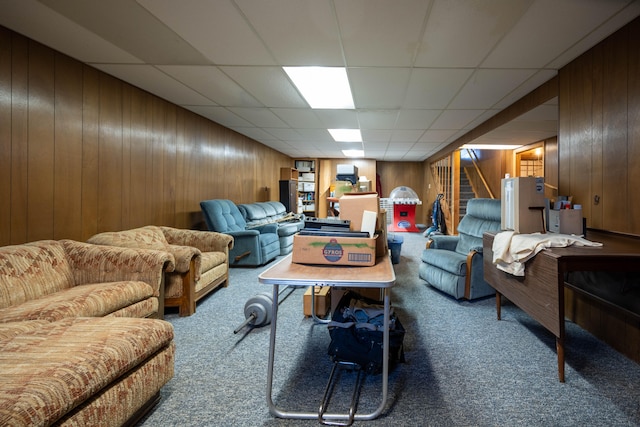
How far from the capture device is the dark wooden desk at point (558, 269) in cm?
164

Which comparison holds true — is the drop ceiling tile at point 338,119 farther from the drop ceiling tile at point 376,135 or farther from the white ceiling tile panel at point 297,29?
the white ceiling tile panel at point 297,29

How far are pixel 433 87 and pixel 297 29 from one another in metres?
1.71

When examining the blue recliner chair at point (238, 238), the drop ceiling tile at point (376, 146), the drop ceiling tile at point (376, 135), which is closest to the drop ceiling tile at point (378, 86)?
the drop ceiling tile at point (376, 135)

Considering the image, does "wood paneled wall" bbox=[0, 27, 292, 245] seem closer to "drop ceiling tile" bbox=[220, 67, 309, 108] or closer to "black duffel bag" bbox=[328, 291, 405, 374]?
"drop ceiling tile" bbox=[220, 67, 309, 108]

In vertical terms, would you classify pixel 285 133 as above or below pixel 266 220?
above

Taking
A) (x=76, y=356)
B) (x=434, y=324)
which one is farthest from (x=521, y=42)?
(x=76, y=356)

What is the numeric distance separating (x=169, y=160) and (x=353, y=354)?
340 centimetres

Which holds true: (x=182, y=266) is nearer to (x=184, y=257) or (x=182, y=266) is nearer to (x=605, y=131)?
(x=184, y=257)

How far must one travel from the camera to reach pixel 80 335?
1.37 meters

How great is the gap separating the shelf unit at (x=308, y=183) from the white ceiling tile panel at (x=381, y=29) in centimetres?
687

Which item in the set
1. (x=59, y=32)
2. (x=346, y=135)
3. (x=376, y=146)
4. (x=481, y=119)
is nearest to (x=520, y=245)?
(x=481, y=119)

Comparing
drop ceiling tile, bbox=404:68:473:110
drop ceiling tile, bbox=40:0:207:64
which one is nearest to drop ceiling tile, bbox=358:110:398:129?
drop ceiling tile, bbox=404:68:473:110

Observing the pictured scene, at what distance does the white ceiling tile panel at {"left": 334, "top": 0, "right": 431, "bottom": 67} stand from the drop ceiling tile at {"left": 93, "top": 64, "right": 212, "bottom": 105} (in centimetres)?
188

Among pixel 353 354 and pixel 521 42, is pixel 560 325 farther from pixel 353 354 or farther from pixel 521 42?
pixel 521 42
